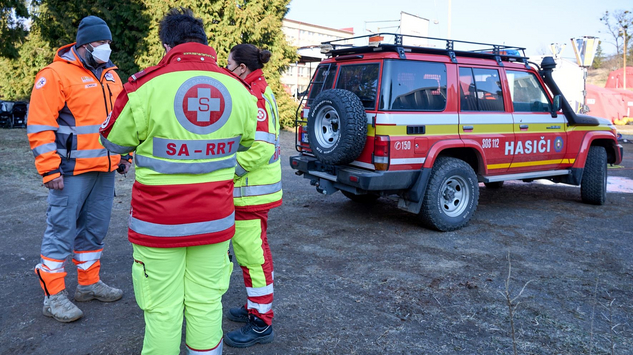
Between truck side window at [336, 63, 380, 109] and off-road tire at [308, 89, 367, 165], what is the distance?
0.25m

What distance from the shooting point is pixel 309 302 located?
12.5 feet

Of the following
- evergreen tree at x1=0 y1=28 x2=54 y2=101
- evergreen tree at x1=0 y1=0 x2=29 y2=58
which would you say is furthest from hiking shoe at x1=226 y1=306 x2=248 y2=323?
evergreen tree at x1=0 y1=28 x2=54 y2=101

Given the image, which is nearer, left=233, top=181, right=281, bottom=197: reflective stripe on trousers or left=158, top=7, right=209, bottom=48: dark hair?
left=158, top=7, right=209, bottom=48: dark hair

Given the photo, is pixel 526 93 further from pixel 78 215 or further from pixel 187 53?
pixel 78 215

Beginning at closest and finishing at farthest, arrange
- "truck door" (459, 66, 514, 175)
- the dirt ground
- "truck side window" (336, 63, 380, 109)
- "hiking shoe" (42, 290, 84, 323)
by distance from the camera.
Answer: the dirt ground → "hiking shoe" (42, 290, 84, 323) → "truck side window" (336, 63, 380, 109) → "truck door" (459, 66, 514, 175)

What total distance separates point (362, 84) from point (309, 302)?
2974 mm

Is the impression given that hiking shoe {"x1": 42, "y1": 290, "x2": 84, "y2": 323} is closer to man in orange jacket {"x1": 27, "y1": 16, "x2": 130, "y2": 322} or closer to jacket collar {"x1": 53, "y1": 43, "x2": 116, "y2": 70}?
man in orange jacket {"x1": 27, "y1": 16, "x2": 130, "y2": 322}

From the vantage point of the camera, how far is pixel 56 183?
3229 mm

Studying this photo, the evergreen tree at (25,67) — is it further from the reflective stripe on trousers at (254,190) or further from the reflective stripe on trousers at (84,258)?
the reflective stripe on trousers at (254,190)

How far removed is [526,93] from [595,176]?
188 cm

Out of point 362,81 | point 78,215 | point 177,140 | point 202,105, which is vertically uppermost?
point 362,81

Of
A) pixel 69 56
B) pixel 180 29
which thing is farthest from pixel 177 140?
pixel 69 56

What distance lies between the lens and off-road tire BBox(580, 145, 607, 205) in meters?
7.45

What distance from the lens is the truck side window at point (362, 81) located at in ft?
18.6
